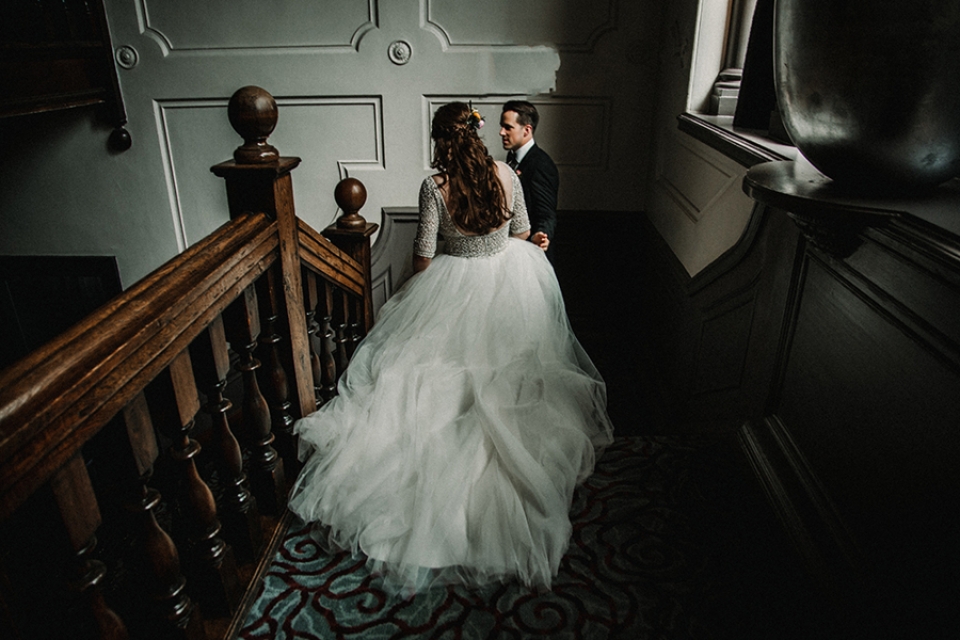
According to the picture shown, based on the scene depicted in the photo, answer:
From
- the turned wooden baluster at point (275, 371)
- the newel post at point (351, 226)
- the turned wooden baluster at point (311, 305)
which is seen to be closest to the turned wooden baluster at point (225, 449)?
the turned wooden baluster at point (275, 371)

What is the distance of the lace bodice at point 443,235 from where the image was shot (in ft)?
8.73

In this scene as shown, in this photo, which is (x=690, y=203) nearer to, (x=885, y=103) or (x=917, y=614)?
(x=885, y=103)

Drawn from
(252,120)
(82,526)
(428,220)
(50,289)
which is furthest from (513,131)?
(50,289)

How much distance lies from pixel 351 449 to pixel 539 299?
1.08 metres

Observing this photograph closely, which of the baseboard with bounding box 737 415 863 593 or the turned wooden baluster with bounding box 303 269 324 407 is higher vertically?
the turned wooden baluster with bounding box 303 269 324 407

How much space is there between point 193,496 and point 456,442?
30.0 inches

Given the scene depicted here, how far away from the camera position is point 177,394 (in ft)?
3.63

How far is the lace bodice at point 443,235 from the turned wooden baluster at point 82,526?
6.37ft

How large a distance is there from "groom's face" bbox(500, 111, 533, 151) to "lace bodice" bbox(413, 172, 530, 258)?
661mm

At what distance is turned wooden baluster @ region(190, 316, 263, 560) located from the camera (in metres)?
1.26

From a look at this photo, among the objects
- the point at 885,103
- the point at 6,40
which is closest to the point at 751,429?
the point at 885,103

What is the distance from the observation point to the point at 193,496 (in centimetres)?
121

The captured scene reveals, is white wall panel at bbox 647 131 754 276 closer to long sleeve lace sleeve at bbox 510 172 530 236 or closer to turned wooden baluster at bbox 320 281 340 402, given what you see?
long sleeve lace sleeve at bbox 510 172 530 236

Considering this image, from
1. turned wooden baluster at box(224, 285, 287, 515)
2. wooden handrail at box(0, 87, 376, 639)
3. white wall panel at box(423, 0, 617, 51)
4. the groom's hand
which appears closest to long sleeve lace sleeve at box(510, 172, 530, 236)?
the groom's hand
